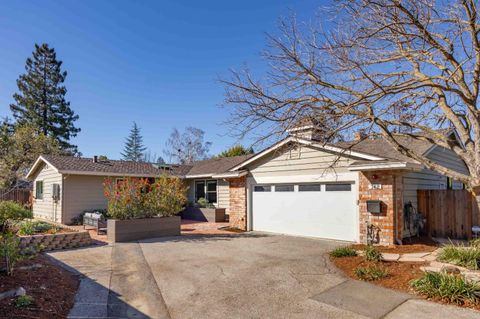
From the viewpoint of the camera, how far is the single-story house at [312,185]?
31.3 feet

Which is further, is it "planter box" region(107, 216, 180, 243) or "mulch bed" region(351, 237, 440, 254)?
"planter box" region(107, 216, 180, 243)

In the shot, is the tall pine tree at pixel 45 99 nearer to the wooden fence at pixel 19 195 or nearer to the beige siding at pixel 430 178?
the wooden fence at pixel 19 195

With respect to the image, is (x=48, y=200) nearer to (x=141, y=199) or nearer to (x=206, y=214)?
(x=206, y=214)

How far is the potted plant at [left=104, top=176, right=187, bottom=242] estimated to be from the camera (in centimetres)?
1080

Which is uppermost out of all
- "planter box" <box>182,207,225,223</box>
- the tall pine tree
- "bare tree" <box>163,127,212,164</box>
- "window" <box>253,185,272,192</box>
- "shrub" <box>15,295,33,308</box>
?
the tall pine tree

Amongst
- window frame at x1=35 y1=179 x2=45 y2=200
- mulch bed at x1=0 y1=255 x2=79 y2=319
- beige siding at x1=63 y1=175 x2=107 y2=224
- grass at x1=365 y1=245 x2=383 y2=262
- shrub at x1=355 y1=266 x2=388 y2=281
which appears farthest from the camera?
window frame at x1=35 y1=179 x2=45 y2=200

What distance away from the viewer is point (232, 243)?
34.2 ft

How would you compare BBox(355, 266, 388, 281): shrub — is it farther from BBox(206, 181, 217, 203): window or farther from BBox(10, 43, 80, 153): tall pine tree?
BBox(10, 43, 80, 153): tall pine tree

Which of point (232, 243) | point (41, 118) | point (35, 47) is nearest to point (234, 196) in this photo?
point (232, 243)

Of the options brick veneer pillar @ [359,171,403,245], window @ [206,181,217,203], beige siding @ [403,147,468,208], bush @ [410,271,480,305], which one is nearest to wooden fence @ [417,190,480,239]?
beige siding @ [403,147,468,208]

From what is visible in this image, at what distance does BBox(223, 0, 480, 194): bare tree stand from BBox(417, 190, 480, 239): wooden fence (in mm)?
4245

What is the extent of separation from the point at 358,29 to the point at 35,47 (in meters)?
40.7

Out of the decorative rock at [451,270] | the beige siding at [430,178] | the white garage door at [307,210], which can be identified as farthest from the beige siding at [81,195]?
the decorative rock at [451,270]

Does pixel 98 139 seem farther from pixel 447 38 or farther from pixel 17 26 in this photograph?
pixel 447 38
